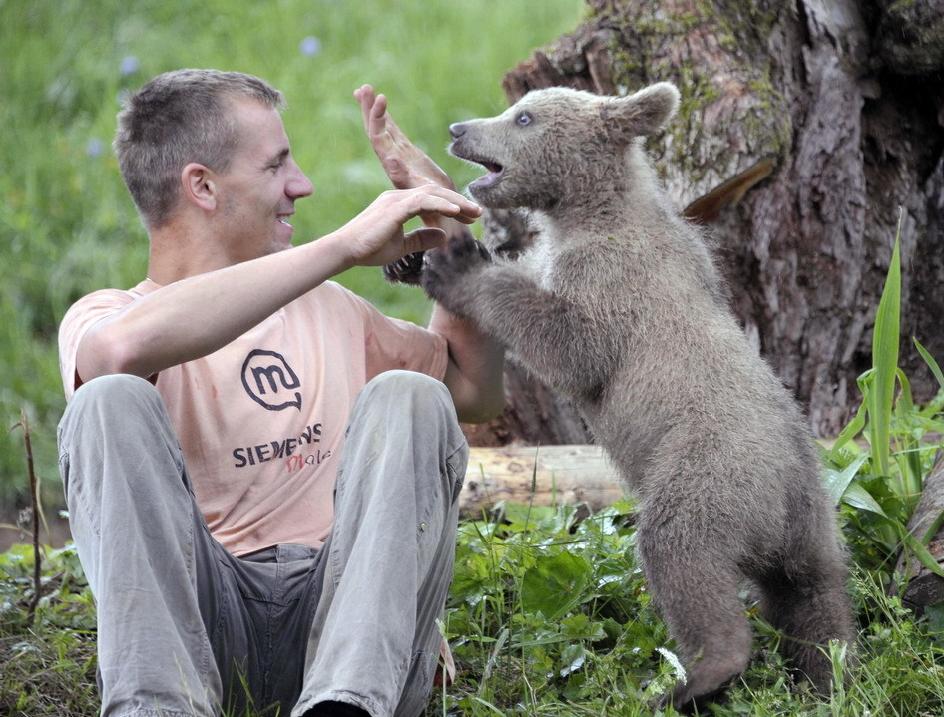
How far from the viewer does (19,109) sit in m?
8.24

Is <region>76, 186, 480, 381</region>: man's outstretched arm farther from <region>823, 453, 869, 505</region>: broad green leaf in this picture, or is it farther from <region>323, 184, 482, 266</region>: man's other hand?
<region>823, 453, 869, 505</region>: broad green leaf

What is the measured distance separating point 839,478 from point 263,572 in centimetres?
184

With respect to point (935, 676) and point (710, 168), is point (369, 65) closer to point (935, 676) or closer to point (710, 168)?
point (710, 168)

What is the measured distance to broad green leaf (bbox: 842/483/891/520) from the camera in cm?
388

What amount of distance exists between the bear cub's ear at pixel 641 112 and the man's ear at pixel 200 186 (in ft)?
4.45

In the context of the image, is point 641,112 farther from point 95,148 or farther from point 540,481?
point 95,148

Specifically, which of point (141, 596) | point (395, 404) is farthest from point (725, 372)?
point (141, 596)

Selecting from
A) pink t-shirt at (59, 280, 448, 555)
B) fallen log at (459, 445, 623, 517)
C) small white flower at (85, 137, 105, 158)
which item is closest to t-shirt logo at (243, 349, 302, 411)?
pink t-shirt at (59, 280, 448, 555)

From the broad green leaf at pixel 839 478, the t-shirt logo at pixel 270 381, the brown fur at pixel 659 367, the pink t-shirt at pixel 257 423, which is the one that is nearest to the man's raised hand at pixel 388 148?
the brown fur at pixel 659 367

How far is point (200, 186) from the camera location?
3652 mm

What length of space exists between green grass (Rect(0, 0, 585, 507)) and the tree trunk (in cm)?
193

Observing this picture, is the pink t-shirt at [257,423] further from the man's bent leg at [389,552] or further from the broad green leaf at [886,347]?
the broad green leaf at [886,347]

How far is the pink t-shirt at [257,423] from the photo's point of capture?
10.9 feet

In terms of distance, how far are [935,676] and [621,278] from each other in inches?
57.6
